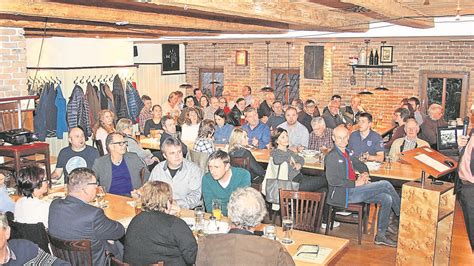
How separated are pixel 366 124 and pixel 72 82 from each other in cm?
722

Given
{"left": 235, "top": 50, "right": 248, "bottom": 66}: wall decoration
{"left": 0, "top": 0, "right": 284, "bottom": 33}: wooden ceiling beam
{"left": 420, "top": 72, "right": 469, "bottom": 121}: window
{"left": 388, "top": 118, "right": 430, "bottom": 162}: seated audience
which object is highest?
{"left": 0, "top": 0, "right": 284, "bottom": 33}: wooden ceiling beam

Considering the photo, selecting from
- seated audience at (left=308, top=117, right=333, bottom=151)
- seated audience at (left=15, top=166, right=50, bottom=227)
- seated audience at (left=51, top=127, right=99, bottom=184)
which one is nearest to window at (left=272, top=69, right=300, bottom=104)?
seated audience at (left=308, top=117, right=333, bottom=151)

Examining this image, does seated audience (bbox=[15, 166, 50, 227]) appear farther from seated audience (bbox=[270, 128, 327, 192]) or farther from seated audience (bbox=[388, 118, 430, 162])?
seated audience (bbox=[388, 118, 430, 162])

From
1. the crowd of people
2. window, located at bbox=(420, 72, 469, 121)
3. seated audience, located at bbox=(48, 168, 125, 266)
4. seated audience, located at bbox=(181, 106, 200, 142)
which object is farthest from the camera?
window, located at bbox=(420, 72, 469, 121)

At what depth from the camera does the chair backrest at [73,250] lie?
397 centimetres

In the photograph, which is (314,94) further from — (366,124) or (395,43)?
(366,124)

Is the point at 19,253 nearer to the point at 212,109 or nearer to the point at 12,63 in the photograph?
the point at 12,63

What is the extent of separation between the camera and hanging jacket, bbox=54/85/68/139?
442 inches

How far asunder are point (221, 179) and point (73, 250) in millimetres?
1797

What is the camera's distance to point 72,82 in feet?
39.8

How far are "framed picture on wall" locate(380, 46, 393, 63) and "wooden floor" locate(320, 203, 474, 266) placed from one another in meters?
6.57

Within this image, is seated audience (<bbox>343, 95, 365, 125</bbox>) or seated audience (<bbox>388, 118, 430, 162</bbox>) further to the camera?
seated audience (<bbox>343, 95, 365, 125</bbox>)

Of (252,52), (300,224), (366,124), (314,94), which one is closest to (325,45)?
(314,94)

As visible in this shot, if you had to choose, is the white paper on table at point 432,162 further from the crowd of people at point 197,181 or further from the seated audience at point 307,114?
the seated audience at point 307,114
